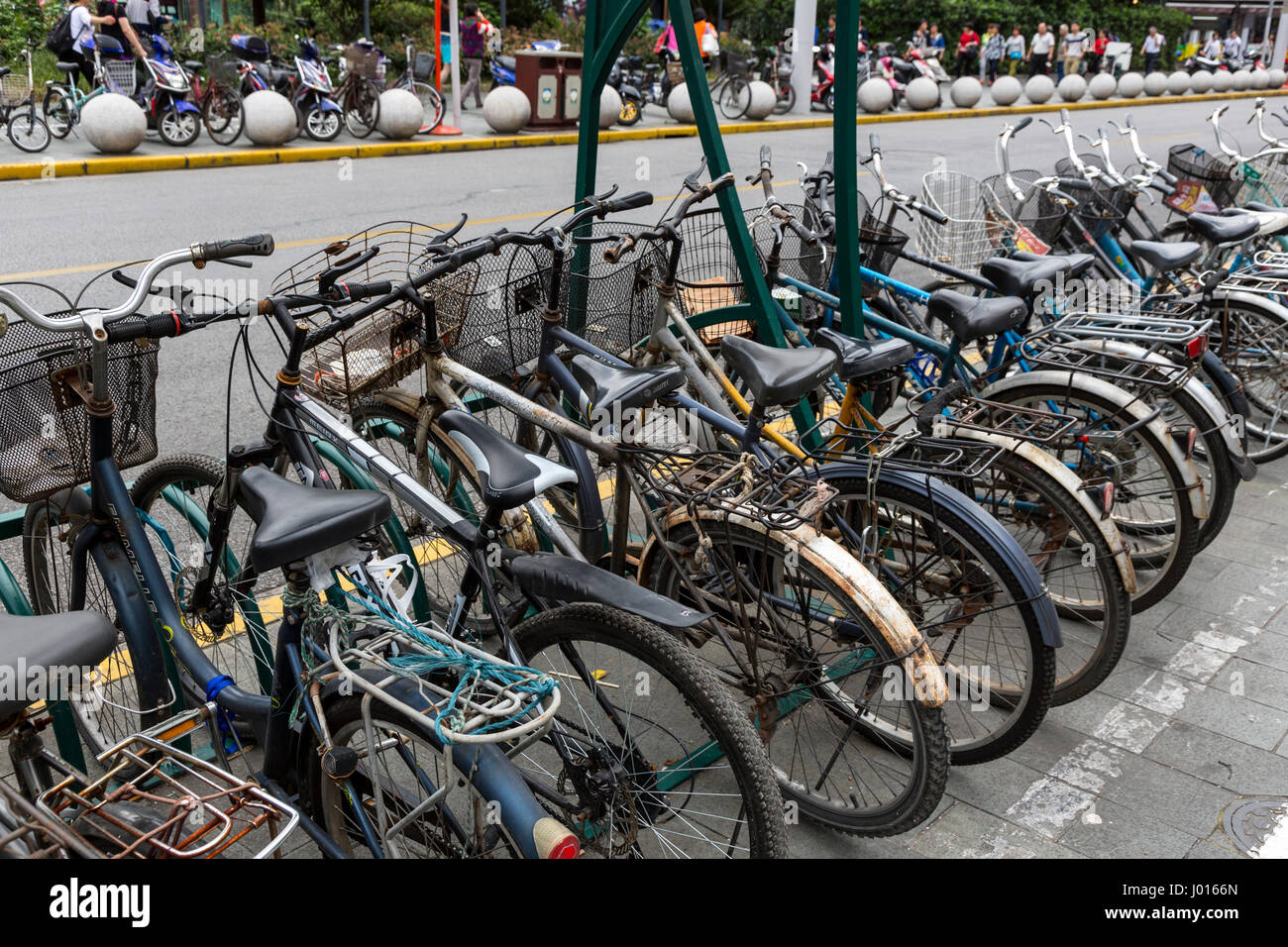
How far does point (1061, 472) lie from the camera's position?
3.49 m

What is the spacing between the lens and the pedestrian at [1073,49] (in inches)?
1303

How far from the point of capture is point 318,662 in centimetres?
238

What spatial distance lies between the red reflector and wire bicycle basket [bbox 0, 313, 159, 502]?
1572mm

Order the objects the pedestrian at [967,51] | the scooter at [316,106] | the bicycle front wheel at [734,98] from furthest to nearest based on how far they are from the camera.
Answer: the pedestrian at [967,51] < the bicycle front wheel at [734,98] < the scooter at [316,106]

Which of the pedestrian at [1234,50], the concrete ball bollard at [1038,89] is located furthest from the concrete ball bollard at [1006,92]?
the pedestrian at [1234,50]

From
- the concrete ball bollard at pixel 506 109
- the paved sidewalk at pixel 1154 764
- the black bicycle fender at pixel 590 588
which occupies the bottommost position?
the paved sidewalk at pixel 1154 764

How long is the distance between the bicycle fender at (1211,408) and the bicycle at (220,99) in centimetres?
1267

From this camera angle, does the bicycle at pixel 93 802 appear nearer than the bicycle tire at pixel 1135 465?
Yes

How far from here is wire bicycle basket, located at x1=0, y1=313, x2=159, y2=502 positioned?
8.89 feet

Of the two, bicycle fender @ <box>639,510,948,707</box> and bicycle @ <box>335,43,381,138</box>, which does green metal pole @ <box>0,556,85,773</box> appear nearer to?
bicycle fender @ <box>639,510,948,707</box>

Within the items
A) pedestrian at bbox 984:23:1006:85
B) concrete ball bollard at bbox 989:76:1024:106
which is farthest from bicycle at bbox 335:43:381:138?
pedestrian at bbox 984:23:1006:85

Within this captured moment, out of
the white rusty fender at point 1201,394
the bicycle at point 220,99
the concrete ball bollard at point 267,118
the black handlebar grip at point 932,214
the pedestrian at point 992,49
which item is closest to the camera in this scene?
the white rusty fender at point 1201,394

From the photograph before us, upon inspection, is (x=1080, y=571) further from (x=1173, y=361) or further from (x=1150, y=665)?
(x=1173, y=361)

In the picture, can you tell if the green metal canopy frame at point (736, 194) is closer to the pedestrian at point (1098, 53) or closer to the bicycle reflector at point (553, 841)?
the bicycle reflector at point (553, 841)
